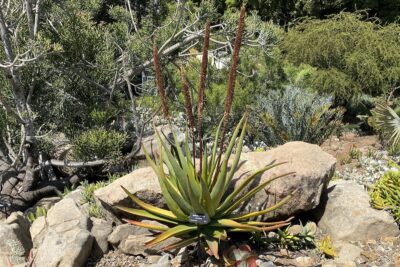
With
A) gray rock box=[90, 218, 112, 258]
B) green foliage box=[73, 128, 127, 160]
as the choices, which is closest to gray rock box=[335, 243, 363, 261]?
gray rock box=[90, 218, 112, 258]

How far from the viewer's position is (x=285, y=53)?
39.7 feet

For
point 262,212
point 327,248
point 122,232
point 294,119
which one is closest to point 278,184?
point 262,212

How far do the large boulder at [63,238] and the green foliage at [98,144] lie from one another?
1.06 metres

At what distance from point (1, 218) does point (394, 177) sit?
4.32 meters

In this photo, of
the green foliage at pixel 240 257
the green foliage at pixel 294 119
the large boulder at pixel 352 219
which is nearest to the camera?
the green foliage at pixel 240 257

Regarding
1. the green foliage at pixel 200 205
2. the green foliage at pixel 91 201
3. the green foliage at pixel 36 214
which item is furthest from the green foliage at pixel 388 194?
the green foliage at pixel 36 214

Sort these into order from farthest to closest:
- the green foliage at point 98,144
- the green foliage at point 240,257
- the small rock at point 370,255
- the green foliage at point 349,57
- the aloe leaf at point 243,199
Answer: the green foliage at point 349,57, the green foliage at point 98,144, the small rock at point 370,255, the aloe leaf at point 243,199, the green foliage at point 240,257

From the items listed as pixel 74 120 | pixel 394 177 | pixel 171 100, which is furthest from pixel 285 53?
pixel 394 177

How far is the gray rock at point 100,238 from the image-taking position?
13.7 feet

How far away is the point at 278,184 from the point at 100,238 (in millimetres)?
1606

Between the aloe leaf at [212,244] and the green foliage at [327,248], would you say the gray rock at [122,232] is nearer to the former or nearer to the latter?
the aloe leaf at [212,244]

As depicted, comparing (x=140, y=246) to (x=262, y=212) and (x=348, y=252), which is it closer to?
(x=262, y=212)

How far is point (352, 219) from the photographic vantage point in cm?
434

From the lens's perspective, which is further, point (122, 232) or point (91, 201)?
point (91, 201)
